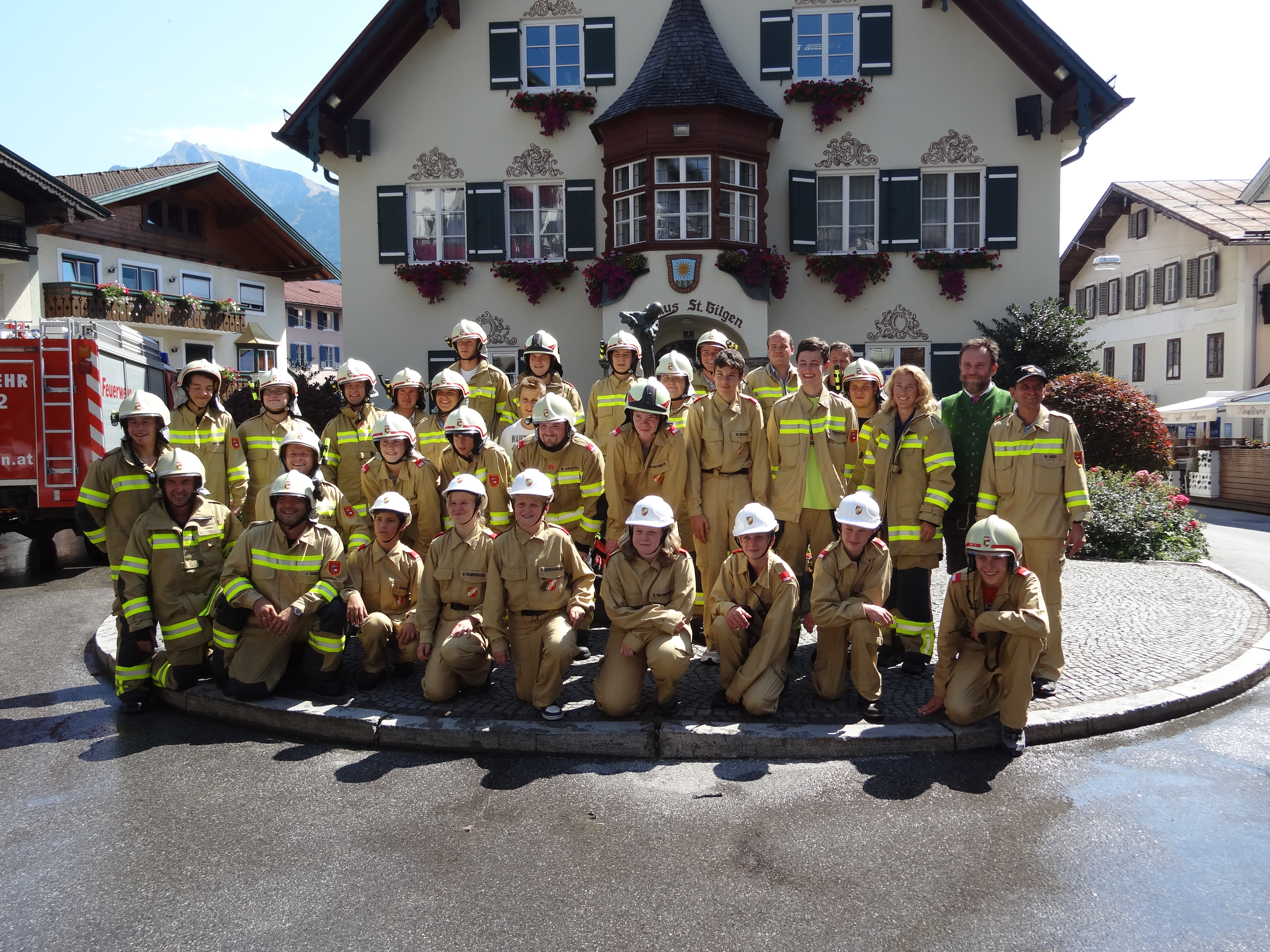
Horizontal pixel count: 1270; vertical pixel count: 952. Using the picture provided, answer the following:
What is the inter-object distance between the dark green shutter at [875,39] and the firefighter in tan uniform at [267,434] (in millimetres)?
14720

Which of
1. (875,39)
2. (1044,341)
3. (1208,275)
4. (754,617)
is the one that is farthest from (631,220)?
(1208,275)

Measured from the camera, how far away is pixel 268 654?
593cm

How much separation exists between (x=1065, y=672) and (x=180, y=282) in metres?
31.7

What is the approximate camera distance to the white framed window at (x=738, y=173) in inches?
A: 675

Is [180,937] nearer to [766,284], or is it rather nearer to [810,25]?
[766,284]

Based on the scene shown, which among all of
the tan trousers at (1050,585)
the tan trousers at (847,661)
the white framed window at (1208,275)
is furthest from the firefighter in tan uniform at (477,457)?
the white framed window at (1208,275)

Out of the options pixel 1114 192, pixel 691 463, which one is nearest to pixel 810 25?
pixel 691 463

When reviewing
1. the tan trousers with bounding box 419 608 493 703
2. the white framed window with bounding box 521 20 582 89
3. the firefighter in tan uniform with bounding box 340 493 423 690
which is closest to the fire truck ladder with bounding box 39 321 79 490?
the firefighter in tan uniform with bounding box 340 493 423 690

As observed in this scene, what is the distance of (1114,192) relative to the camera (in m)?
34.1

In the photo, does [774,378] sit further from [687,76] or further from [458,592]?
[687,76]

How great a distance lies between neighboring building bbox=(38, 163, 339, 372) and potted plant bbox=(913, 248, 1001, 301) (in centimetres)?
2128

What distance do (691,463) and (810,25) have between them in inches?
580

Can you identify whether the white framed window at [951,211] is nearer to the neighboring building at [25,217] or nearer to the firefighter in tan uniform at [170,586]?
the firefighter in tan uniform at [170,586]

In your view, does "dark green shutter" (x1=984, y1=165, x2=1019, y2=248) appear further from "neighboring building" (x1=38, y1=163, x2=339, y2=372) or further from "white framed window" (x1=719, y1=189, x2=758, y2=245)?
"neighboring building" (x1=38, y1=163, x2=339, y2=372)
